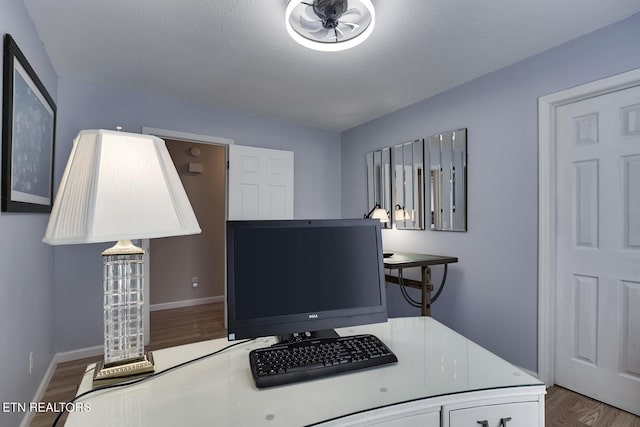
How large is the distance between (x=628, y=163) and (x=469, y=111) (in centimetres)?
121

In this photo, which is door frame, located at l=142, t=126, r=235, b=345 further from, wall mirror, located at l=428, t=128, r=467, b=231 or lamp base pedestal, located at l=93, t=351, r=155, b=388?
lamp base pedestal, located at l=93, t=351, r=155, b=388

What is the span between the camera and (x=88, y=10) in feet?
6.46

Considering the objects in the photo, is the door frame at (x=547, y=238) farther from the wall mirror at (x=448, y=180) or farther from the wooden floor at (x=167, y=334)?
the wooden floor at (x=167, y=334)

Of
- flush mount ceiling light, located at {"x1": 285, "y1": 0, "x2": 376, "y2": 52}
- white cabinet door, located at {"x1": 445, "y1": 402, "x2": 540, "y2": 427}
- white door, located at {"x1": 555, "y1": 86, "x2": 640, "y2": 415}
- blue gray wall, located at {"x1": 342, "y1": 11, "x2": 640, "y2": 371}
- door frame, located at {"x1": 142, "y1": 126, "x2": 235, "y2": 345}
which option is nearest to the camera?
white cabinet door, located at {"x1": 445, "y1": 402, "x2": 540, "y2": 427}

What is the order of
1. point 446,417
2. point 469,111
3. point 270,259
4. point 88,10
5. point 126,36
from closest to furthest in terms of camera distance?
point 446,417, point 270,259, point 88,10, point 126,36, point 469,111

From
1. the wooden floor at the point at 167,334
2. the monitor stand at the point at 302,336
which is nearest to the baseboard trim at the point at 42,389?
the wooden floor at the point at 167,334

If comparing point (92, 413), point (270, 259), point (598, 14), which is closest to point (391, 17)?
point (598, 14)

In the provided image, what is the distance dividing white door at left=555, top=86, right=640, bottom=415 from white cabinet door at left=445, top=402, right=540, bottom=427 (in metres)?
1.71

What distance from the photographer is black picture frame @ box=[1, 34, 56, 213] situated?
162cm

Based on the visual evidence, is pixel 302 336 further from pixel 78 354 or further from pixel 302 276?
pixel 78 354

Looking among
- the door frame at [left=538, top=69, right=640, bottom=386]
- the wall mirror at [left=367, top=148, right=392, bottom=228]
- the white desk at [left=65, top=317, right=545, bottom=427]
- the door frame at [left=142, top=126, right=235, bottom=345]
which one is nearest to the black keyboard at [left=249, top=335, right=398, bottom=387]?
the white desk at [left=65, top=317, right=545, bottom=427]

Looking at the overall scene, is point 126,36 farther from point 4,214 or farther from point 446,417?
point 446,417

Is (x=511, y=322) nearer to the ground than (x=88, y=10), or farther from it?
nearer to the ground

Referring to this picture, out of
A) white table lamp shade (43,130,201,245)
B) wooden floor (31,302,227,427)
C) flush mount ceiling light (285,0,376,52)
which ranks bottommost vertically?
wooden floor (31,302,227,427)
